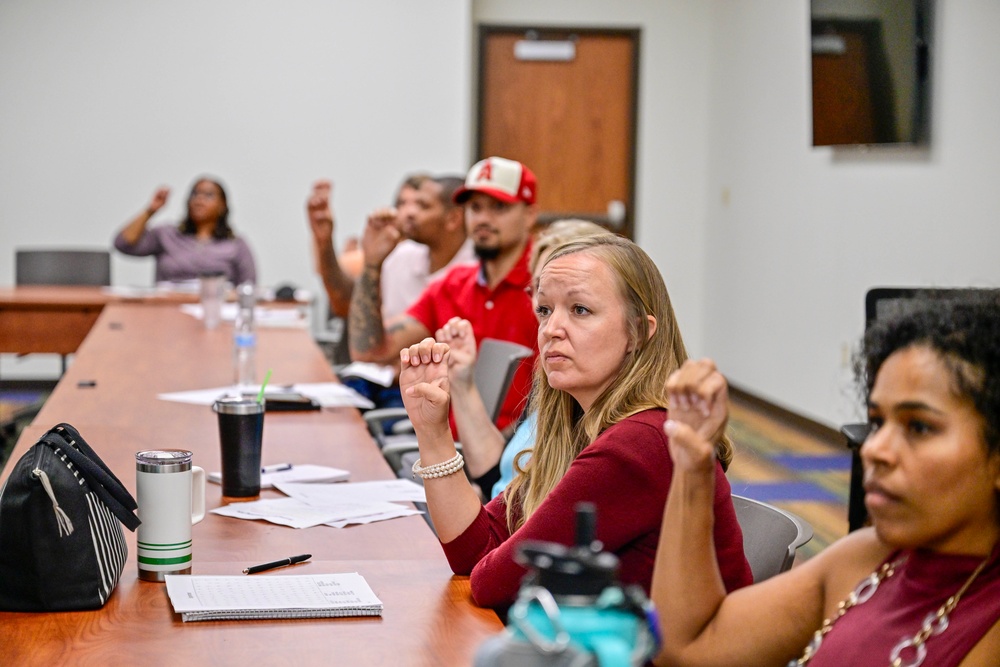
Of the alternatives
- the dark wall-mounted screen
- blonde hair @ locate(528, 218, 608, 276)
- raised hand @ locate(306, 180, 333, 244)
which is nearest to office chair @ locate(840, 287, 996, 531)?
blonde hair @ locate(528, 218, 608, 276)

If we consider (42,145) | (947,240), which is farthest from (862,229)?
(42,145)

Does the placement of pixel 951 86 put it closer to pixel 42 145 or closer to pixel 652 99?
pixel 652 99

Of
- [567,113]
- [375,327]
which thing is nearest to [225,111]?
[567,113]

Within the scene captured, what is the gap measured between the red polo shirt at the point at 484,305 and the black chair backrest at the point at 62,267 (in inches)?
130

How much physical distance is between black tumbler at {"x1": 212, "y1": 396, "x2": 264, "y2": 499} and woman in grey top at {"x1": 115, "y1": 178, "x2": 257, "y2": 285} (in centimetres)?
457

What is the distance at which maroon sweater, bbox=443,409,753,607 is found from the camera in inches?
55.7

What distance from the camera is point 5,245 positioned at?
7113mm

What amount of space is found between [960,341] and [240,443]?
1209 millimetres

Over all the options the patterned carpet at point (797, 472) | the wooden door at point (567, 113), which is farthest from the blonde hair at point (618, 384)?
the wooden door at point (567, 113)

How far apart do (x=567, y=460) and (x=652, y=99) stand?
255 inches

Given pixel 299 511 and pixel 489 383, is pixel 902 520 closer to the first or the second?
pixel 299 511

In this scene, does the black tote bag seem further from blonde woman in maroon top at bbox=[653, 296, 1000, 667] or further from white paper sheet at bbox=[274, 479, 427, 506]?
blonde woman in maroon top at bbox=[653, 296, 1000, 667]

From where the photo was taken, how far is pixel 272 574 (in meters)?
1.49

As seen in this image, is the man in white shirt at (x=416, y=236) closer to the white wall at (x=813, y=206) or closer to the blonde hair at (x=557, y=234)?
the blonde hair at (x=557, y=234)
